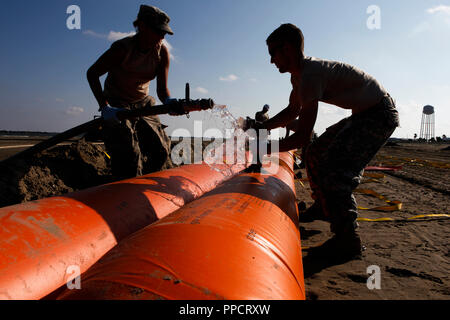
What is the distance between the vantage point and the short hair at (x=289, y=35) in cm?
→ 254

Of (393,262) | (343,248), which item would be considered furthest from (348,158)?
(393,262)

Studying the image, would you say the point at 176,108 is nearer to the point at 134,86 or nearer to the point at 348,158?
the point at 134,86

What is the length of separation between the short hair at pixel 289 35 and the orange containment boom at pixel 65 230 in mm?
1855

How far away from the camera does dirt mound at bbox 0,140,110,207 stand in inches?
156

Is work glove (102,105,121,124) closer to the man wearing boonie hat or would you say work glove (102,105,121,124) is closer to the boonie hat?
the man wearing boonie hat

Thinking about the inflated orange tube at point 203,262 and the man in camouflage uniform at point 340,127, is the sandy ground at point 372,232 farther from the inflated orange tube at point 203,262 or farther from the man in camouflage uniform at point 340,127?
the inflated orange tube at point 203,262

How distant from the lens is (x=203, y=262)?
109cm

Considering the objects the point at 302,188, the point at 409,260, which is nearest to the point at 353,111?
the point at 409,260

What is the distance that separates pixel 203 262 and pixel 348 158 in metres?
1.98

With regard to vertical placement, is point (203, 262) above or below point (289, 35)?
below

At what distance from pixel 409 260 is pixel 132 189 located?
8.75 ft

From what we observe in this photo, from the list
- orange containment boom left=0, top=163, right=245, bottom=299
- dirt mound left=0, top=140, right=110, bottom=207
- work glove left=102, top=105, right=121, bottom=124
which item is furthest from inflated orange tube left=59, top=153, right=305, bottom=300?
dirt mound left=0, top=140, right=110, bottom=207

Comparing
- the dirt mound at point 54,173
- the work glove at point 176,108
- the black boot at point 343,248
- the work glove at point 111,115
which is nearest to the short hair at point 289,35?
the work glove at point 176,108
